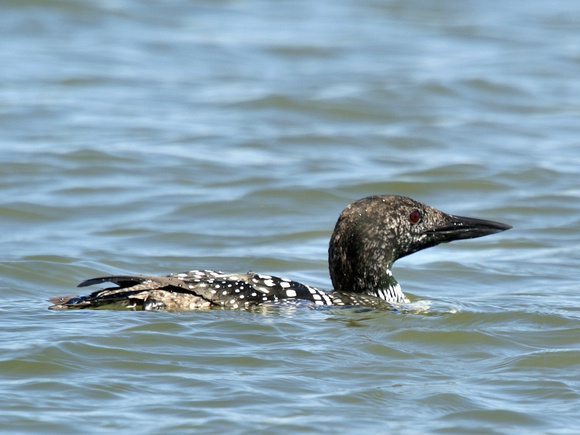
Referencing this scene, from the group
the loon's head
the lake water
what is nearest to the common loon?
the loon's head

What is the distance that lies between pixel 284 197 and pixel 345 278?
3537mm

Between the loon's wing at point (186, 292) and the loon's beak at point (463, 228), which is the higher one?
the loon's beak at point (463, 228)

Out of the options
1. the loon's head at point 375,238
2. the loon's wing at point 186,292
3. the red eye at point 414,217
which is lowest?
the loon's wing at point 186,292

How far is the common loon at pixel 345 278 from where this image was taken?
6242mm

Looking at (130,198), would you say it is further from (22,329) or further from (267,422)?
(267,422)

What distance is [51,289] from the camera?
24.8ft

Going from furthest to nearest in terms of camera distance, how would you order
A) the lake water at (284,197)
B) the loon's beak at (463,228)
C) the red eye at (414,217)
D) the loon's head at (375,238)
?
the loon's beak at (463,228) → the red eye at (414,217) → the loon's head at (375,238) → the lake water at (284,197)

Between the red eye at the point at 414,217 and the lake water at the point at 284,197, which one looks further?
the red eye at the point at 414,217

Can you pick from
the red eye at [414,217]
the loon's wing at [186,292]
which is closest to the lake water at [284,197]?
the loon's wing at [186,292]

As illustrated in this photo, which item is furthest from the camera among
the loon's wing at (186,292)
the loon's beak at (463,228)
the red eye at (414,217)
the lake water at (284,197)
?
the loon's beak at (463,228)

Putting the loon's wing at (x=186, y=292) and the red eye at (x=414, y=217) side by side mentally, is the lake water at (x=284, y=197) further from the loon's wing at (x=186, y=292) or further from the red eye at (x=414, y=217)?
the red eye at (x=414, y=217)

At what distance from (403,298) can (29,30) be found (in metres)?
11.4

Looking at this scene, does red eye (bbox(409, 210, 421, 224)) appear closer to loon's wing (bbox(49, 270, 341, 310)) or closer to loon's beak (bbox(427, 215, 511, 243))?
loon's beak (bbox(427, 215, 511, 243))

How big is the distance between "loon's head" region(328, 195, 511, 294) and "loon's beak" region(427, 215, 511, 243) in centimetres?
2
